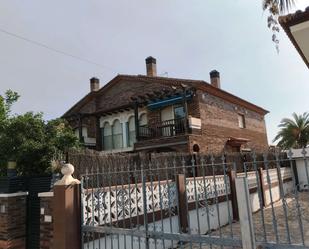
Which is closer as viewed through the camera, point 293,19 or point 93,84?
point 293,19

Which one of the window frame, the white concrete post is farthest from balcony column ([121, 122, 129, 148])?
the white concrete post

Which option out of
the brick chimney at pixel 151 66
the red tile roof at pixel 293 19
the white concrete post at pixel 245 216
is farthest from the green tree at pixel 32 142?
the brick chimney at pixel 151 66

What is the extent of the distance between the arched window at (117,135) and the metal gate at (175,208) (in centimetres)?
1115

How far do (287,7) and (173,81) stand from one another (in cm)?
1732

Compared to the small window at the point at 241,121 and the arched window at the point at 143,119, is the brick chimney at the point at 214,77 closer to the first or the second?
the small window at the point at 241,121

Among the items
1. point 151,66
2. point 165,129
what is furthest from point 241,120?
point 151,66

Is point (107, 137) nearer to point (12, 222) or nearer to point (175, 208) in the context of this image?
point (175, 208)

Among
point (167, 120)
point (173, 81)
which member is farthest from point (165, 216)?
point (173, 81)

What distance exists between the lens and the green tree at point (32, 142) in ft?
31.2

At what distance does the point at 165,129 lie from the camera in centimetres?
2109

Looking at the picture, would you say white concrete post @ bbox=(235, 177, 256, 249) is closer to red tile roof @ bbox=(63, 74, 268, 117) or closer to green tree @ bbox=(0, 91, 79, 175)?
green tree @ bbox=(0, 91, 79, 175)

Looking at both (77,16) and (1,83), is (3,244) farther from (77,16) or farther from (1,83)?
(1,83)

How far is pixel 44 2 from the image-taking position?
977 cm

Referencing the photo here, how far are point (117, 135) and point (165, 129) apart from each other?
5.64 m
